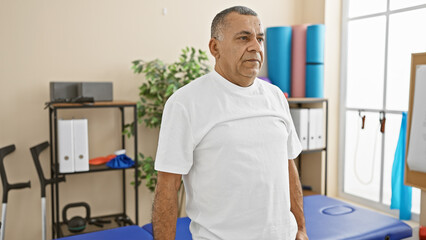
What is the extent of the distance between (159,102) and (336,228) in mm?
1555

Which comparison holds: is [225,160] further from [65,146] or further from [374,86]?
[374,86]

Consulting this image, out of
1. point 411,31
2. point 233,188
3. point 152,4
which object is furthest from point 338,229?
point 152,4

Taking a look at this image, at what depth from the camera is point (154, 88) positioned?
2941 millimetres

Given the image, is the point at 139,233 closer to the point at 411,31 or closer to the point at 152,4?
the point at 152,4

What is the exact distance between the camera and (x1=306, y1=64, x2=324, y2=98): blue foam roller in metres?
3.55

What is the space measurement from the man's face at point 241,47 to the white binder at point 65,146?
1.69 meters

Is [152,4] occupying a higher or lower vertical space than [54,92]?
higher

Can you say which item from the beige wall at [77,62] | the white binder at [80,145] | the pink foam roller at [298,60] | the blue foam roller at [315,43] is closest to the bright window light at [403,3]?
the blue foam roller at [315,43]

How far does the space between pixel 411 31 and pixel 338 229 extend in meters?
1.87

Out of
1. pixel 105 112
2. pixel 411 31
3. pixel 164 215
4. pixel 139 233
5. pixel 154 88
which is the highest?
pixel 411 31

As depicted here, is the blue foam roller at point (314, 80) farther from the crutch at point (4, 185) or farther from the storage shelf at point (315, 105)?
the crutch at point (4, 185)

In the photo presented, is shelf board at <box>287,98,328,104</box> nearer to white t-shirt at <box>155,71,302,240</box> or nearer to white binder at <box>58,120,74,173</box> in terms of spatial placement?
white binder at <box>58,120,74,173</box>

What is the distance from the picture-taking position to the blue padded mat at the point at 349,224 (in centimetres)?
203

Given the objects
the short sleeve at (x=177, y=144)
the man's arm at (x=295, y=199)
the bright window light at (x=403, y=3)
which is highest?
the bright window light at (x=403, y=3)
